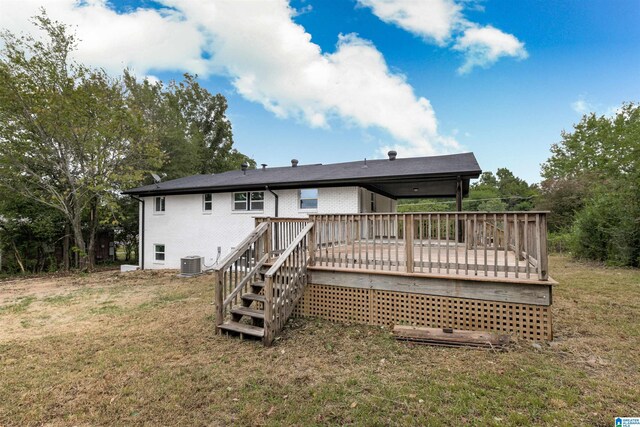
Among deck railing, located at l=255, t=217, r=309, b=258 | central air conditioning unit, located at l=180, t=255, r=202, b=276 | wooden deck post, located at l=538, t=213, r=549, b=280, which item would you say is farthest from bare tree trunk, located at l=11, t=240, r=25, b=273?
wooden deck post, located at l=538, t=213, r=549, b=280

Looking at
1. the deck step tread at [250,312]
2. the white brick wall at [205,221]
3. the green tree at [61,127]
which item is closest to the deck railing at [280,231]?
the deck step tread at [250,312]

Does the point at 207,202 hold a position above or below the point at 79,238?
above

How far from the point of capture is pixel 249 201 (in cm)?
1180

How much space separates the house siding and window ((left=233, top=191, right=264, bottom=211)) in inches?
7.3

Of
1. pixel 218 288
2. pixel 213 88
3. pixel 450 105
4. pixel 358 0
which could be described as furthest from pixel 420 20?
pixel 213 88

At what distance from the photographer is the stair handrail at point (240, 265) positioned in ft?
15.0

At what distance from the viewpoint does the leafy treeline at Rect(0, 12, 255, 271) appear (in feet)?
36.4

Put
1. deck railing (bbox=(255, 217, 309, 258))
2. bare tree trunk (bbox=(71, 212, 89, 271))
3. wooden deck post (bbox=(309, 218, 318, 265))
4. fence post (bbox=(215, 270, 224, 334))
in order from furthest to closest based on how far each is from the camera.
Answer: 1. bare tree trunk (bbox=(71, 212, 89, 271))
2. deck railing (bbox=(255, 217, 309, 258))
3. wooden deck post (bbox=(309, 218, 318, 265))
4. fence post (bbox=(215, 270, 224, 334))

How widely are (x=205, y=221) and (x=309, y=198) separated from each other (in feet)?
16.7

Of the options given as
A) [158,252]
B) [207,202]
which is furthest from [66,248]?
[207,202]

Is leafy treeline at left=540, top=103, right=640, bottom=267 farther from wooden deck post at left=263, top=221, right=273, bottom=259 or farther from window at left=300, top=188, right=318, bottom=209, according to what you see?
wooden deck post at left=263, top=221, right=273, bottom=259

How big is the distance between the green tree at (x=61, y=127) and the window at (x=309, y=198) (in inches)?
312

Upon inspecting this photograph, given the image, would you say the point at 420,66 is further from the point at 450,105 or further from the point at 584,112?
the point at 584,112

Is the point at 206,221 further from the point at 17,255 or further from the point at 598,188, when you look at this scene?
the point at 598,188
